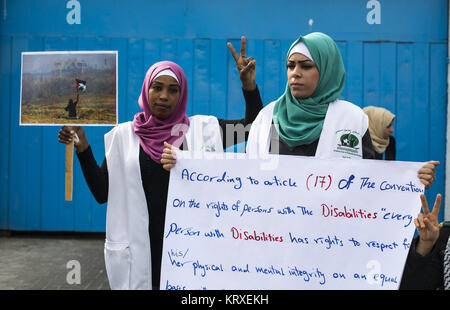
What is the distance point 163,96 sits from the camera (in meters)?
2.28

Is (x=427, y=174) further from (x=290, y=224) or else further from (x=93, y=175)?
(x=93, y=175)

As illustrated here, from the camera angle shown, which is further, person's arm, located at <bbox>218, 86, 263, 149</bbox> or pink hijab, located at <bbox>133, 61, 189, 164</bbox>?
person's arm, located at <bbox>218, 86, 263, 149</bbox>

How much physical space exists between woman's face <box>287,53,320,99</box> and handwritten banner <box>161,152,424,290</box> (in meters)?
0.34

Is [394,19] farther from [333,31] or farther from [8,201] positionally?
[8,201]

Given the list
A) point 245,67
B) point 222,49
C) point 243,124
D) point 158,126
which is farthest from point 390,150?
point 158,126

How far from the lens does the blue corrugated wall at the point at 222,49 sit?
578 cm

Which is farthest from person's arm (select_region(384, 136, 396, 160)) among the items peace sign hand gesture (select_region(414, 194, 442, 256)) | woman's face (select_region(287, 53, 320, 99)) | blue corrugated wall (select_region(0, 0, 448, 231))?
peace sign hand gesture (select_region(414, 194, 442, 256))

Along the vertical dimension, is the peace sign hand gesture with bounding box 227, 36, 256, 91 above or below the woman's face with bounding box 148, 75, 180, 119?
above

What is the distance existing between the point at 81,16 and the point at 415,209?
518 cm

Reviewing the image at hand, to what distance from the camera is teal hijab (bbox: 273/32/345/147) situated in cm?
205

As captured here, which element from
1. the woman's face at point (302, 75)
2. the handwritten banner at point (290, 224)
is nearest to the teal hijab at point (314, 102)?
the woman's face at point (302, 75)

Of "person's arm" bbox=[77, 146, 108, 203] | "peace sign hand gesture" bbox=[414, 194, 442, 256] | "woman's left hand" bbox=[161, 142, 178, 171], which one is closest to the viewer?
"peace sign hand gesture" bbox=[414, 194, 442, 256]

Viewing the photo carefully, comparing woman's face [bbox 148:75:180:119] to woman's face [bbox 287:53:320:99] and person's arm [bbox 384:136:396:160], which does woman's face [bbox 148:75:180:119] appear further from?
person's arm [bbox 384:136:396:160]

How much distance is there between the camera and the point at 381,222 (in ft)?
6.13
